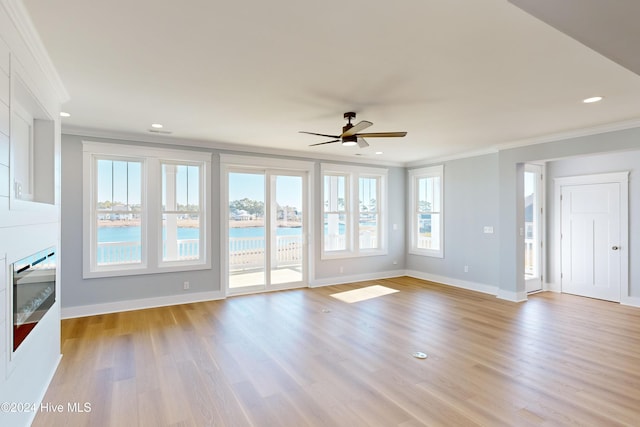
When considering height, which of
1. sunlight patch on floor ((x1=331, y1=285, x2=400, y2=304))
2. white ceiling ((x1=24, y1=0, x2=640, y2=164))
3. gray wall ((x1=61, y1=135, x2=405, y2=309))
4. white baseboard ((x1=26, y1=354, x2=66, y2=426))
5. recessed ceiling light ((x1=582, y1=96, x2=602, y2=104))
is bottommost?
sunlight patch on floor ((x1=331, y1=285, x2=400, y2=304))

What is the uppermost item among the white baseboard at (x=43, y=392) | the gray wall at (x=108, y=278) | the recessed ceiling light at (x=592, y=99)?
the recessed ceiling light at (x=592, y=99)

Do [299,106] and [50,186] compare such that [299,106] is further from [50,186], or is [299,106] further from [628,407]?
[628,407]

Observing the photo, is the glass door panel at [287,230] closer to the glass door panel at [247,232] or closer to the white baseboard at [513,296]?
the glass door panel at [247,232]

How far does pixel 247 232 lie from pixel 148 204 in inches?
67.5

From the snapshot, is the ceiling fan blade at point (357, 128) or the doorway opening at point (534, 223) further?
the doorway opening at point (534, 223)

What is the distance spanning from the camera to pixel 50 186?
2930 mm

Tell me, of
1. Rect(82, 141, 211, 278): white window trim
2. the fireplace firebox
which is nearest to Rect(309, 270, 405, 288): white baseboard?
Rect(82, 141, 211, 278): white window trim

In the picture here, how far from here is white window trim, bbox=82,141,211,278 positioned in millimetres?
4730

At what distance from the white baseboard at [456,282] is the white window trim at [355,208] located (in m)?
0.87

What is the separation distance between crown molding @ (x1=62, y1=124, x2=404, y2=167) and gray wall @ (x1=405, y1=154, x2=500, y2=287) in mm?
Answer: 1771

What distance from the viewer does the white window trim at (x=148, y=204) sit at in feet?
15.5

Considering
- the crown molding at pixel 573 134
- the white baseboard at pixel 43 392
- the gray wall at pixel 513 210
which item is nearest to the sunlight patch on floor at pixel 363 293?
the gray wall at pixel 513 210

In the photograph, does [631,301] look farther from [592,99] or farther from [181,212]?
[181,212]

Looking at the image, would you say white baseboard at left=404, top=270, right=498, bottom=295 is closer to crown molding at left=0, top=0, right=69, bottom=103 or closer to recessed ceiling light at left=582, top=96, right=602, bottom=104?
recessed ceiling light at left=582, top=96, right=602, bottom=104
